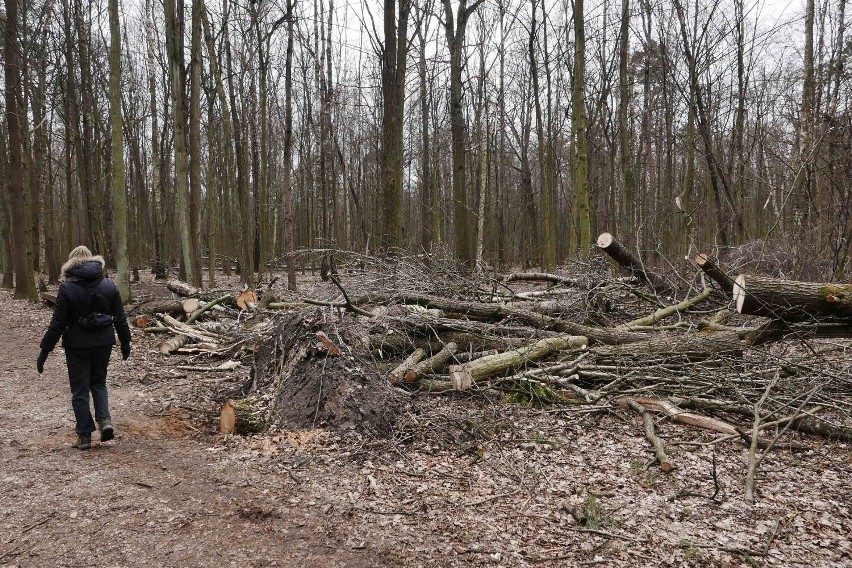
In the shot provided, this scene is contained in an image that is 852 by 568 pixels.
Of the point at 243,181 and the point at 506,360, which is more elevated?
the point at 243,181

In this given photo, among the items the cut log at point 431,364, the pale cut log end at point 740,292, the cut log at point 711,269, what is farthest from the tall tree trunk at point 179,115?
the pale cut log end at point 740,292

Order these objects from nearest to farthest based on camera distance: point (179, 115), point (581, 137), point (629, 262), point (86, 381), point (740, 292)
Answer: point (86, 381) → point (740, 292) → point (629, 262) → point (581, 137) → point (179, 115)

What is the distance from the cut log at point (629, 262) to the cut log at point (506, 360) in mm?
2033

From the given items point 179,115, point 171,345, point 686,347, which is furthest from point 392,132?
point 179,115

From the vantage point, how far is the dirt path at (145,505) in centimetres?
316

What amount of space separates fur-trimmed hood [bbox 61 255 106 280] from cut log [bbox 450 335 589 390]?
368cm

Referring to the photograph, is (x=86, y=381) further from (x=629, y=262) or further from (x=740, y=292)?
(x=629, y=262)

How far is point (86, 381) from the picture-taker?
475cm

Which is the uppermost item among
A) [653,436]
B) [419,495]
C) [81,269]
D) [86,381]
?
[81,269]

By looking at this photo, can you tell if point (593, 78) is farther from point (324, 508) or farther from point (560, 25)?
point (324, 508)

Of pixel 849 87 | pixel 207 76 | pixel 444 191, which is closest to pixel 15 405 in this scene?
pixel 849 87

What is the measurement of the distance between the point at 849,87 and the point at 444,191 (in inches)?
966

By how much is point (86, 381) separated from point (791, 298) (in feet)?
22.7

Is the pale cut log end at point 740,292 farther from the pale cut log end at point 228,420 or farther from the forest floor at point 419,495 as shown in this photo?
the pale cut log end at point 228,420
